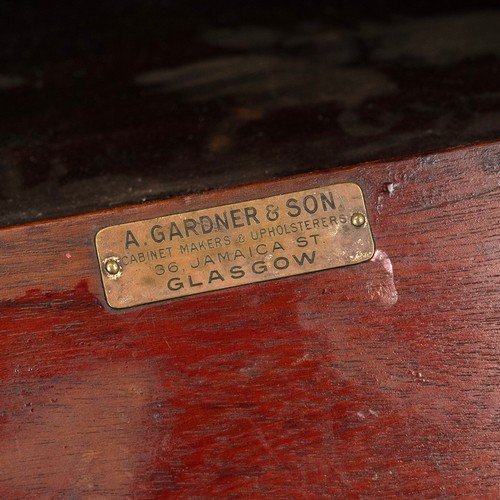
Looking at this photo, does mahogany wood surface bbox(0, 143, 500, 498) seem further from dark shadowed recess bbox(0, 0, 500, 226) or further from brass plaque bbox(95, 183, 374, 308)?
dark shadowed recess bbox(0, 0, 500, 226)

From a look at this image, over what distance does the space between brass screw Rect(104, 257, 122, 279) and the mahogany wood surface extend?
15 millimetres

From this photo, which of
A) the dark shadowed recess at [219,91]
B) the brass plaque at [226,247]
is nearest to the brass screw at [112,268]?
the brass plaque at [226,247]

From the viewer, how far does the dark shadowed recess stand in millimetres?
1094

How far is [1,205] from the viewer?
108 centimetres

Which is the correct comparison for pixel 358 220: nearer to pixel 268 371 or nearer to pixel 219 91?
pixel 268 371

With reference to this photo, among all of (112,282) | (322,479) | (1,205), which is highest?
Result: (1,205)

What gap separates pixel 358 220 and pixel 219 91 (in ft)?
1.84

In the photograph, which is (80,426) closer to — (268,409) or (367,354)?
(268,409)

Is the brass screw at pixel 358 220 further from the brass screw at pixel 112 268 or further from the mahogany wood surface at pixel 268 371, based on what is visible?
the brass screw at pixel 112 268

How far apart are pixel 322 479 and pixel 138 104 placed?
2.42ft

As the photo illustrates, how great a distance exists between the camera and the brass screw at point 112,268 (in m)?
0.78

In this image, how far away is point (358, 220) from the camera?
2.60 ft

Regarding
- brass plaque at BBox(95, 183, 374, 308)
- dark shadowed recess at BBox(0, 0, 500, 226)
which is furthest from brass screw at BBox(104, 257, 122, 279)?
dark shadowed recess at BBox(0, 0, 500, 226)

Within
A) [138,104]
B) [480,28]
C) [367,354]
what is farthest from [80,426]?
[480,28]
